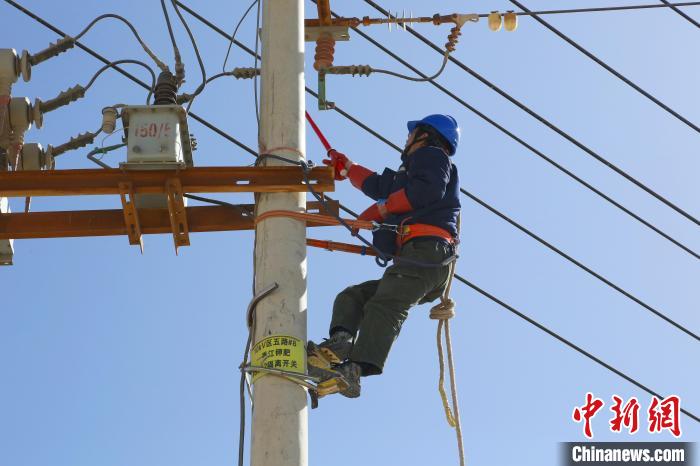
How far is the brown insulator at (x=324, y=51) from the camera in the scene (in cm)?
656

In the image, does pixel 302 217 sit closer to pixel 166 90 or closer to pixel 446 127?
pixel 166 90

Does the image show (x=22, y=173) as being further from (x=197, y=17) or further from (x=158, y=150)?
(x=197, y=17)

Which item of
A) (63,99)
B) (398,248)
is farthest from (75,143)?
(398,248)

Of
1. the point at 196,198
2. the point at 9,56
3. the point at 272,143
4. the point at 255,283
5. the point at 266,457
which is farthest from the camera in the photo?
the point at 9,56

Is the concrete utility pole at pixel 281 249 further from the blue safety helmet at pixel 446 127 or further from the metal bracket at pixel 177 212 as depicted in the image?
the blue safety helmet at pixel 446 127

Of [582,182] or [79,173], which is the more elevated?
[582,182]

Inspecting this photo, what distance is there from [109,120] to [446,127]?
168cm

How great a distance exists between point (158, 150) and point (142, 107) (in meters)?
0.27

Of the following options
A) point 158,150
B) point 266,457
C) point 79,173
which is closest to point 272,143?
point 158,150

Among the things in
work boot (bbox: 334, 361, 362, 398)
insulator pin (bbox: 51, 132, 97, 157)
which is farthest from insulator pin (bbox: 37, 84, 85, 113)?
work boot (bbox: 334, 361, 362, 398)

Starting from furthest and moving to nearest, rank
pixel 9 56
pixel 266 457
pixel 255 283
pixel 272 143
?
pixel 9 56
pixel 272 143
pixel 255 283
pixel 266 457

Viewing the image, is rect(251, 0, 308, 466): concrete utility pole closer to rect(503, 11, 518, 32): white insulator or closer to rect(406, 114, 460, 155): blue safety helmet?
rect(406, 114, 460, 155): blue safety helmet

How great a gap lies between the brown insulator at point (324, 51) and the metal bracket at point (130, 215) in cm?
143

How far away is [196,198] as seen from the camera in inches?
240
